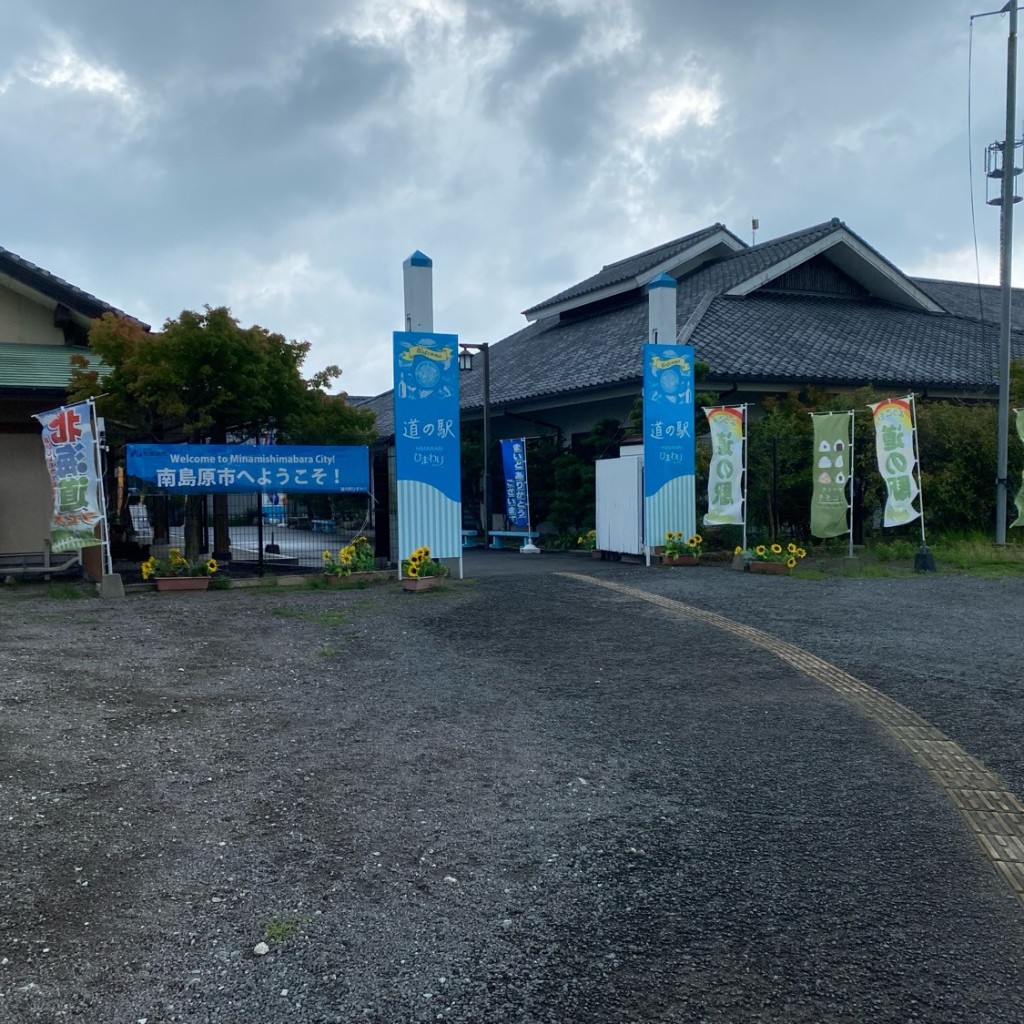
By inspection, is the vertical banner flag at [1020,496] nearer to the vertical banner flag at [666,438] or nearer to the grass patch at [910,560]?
the grass patch at [910,560]

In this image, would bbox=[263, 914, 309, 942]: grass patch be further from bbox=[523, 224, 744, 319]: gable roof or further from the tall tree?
bbox=[523, 224, 744, 319]: gable roof

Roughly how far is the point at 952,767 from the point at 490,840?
2.45 metres

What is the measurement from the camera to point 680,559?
13.6 meters

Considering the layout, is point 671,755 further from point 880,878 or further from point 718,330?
point 718,330

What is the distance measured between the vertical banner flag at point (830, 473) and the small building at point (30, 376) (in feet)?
34.1

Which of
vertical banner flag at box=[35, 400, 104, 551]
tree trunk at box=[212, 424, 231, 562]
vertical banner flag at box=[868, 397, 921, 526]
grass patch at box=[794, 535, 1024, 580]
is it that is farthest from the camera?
tree trunk at box=[212, 424, 231, 562]

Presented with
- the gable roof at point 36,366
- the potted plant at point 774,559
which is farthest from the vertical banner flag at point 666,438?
the gable roof at point 36,366

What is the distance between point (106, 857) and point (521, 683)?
3.37 meters

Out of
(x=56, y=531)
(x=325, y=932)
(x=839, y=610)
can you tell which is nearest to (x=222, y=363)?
(x=56, y=531)

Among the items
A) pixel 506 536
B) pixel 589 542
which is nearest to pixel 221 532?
pixel 589 542

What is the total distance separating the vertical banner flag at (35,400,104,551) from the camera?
10.5 metres

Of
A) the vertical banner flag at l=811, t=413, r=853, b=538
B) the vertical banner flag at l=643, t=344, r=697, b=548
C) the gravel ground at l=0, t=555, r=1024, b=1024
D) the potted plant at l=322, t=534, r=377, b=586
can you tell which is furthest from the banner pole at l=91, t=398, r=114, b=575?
the vertical banner flag at l=811, t=413, r=853, b=538

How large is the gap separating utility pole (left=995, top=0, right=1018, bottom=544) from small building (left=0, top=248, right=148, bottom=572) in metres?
13.1

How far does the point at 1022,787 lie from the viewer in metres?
4.36
